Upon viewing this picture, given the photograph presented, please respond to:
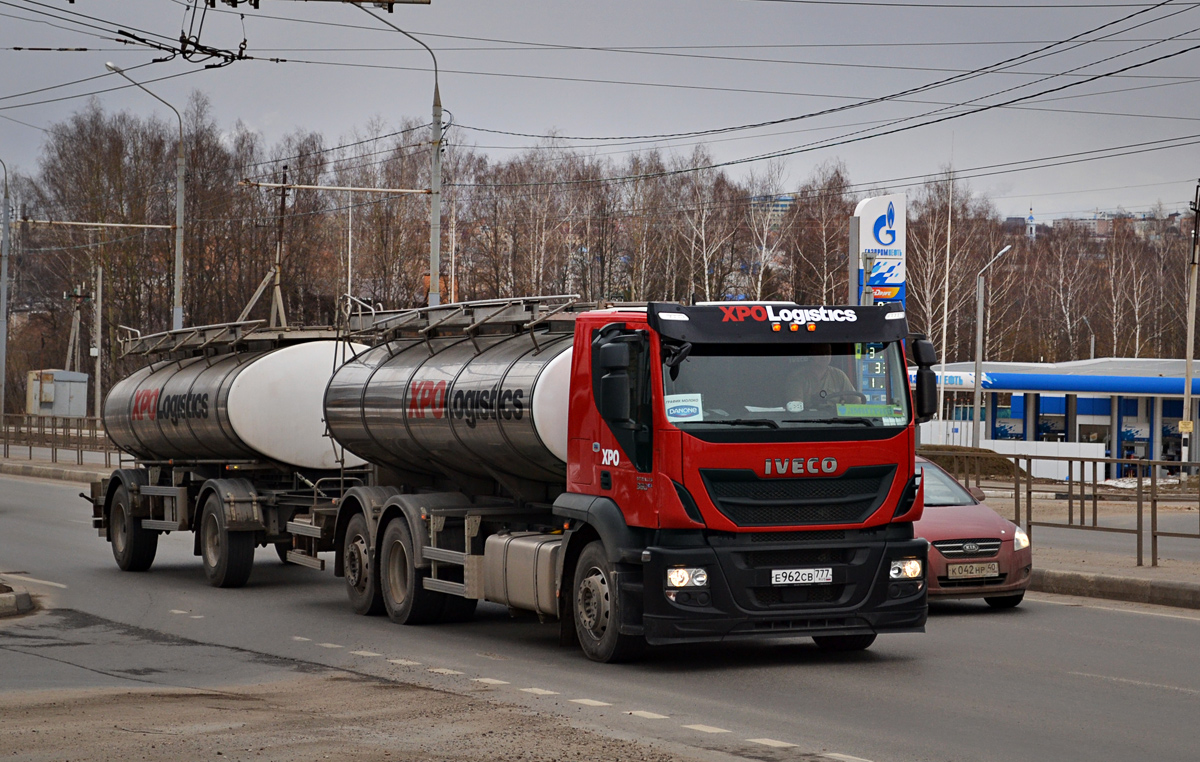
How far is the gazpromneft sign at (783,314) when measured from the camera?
9.93 metres

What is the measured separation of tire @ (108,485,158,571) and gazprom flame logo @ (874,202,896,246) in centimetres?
1104

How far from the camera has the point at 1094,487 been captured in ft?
60.6

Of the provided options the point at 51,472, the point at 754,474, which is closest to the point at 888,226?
the point at 754,474

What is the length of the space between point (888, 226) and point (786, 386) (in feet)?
39.5

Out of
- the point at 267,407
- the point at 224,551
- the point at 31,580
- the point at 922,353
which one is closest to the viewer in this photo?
the point at 922,353

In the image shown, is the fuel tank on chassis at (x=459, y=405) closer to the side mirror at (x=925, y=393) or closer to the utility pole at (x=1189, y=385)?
the side mirror at (x=925, y=393)

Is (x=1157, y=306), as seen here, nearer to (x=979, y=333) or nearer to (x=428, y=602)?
(x=979, y=333)

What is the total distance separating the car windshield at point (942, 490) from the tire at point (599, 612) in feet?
A: 15.5

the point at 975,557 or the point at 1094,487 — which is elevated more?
the point at 1094,487

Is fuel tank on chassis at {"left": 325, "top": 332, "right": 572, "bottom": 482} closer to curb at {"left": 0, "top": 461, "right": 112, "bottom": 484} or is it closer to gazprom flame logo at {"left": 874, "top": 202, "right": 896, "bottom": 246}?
gazprom flame logo at {"left": 874, "top": 202, "right": 896, "bottom": 246}

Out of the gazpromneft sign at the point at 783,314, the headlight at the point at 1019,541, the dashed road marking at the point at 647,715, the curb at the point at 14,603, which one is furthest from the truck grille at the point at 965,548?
the curb at the point at 14,603

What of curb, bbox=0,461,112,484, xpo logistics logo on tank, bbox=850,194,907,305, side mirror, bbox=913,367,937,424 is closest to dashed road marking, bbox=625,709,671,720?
side mirror, bbox=913,367,937,424

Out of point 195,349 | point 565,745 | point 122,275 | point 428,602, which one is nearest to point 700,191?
point 122,275

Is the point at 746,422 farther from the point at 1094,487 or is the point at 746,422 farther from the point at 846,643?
the point at 1094,487
